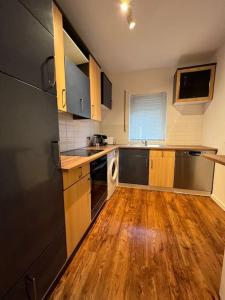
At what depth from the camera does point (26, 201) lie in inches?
30.1

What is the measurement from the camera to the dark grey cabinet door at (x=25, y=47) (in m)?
0.62

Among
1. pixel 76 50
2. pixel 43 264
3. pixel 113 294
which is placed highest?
pixel 76 50

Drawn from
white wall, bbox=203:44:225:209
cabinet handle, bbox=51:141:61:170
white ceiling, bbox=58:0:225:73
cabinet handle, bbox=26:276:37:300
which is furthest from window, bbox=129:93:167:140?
cabinet handle, bbox=26:276:37:300

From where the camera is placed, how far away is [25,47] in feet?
2.38

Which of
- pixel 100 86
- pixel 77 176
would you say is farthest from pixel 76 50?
pixel 77 176

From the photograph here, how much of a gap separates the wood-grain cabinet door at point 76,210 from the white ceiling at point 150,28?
6.19 feet

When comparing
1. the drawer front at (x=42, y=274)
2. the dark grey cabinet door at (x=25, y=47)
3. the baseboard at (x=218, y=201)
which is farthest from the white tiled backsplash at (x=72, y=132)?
the baseboard at (x=218, y=201)

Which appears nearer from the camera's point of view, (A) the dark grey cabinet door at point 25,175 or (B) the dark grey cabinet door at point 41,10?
(A) the dark grey cabinet door at point 25,175

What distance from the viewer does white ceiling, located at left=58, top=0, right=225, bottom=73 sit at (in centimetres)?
152

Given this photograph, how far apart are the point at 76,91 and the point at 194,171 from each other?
95.9 inches

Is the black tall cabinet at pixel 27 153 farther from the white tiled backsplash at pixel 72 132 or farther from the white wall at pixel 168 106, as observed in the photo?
the white wall at pixel 168 106

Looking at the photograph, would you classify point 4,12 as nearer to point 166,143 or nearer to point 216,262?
point 216,262

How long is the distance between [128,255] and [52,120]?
143 centimetres

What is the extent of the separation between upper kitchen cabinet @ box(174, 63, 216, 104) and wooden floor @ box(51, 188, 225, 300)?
1.94 meters
